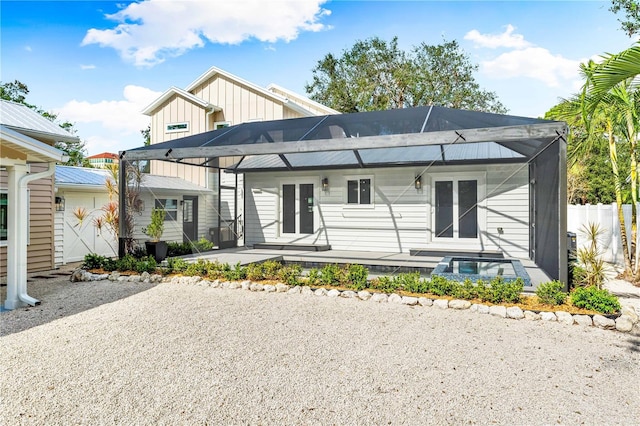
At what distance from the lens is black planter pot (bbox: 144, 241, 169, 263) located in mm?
8880

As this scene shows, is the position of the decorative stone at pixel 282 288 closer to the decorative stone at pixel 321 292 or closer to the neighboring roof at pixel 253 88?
the decorative stone at pixel 321 292

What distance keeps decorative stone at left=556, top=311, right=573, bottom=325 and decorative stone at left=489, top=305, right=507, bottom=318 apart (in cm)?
59

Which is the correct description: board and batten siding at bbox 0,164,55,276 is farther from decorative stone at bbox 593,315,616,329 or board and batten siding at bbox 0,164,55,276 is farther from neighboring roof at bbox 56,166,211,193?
decorative stone at bbox 593,315,616,329

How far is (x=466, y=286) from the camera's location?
5.72 meters

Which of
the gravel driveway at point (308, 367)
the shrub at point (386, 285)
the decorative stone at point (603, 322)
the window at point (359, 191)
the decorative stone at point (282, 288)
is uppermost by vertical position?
the window at point (359, 191)

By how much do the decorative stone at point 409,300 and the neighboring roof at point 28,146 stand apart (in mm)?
5527

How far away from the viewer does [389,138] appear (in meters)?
6.16

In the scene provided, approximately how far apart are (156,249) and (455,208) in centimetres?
691

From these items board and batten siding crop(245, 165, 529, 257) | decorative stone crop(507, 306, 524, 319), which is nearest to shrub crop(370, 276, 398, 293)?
decorative stone crop(507, 306, 524, 319)

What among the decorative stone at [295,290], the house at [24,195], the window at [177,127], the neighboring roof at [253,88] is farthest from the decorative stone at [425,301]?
the window at [177,127]

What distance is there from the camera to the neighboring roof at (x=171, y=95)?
1439cm

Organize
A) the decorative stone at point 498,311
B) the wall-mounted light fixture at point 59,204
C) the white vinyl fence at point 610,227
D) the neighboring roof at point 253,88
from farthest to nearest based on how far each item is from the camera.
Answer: the neighboring roof at point 253,88, the wall-mounted light fixture at point 59,204, the white vinyl fence at point 610,227, the decorative stone at point 498,311

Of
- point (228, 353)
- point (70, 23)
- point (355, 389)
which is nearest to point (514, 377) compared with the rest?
point (355, 389)

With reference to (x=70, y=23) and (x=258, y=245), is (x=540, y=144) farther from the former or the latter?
(x=70, y=23)
